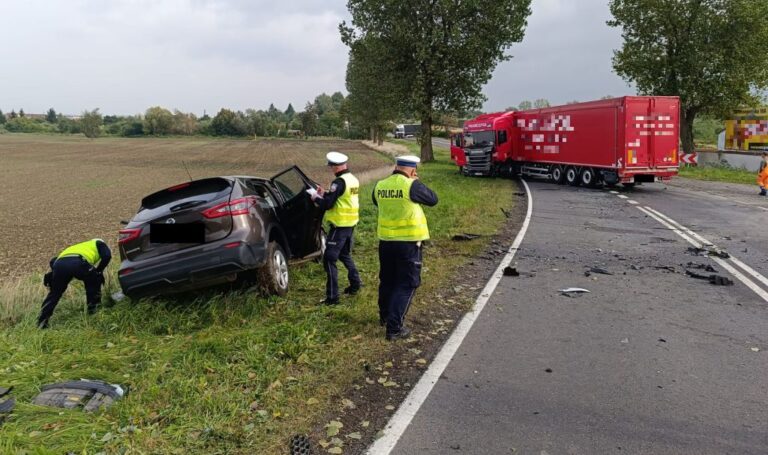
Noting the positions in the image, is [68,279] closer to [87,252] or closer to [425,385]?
[87,252]

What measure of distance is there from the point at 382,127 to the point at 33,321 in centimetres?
5683

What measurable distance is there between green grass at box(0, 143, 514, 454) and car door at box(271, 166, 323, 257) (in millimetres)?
542

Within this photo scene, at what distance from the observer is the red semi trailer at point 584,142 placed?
19.4 metres

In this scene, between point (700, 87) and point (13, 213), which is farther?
point (700, 87)

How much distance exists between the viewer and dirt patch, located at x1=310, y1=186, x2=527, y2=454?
357cm

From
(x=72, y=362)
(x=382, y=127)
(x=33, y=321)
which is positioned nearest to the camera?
(x=72, y=362)

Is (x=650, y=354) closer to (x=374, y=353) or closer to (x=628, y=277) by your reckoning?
(x=374, y=353)

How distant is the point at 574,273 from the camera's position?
26.5ft

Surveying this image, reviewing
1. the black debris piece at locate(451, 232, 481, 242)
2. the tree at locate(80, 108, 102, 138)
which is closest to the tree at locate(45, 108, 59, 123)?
the tree at locate(80, 108, 102, 138)

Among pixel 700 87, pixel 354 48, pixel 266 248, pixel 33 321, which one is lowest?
pixel 33 321

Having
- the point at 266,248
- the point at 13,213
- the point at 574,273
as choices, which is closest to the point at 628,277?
the point at 574,273

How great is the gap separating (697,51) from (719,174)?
739 cm

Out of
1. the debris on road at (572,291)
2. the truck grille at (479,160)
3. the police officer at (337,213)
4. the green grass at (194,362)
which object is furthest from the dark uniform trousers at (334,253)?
the truck grille at (479,160)

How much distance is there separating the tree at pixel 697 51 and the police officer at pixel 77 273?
31164mm
